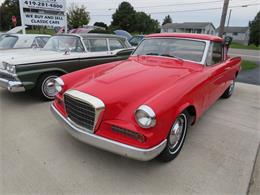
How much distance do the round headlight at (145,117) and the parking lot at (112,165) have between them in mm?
739

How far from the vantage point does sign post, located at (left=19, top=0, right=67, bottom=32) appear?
331 inches

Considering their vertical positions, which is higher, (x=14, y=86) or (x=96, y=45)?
(x=96, y=45)

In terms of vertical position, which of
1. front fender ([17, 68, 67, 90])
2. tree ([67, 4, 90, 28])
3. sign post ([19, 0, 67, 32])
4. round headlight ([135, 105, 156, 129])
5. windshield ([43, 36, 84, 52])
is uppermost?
tree ([67, 4, 90, 28])

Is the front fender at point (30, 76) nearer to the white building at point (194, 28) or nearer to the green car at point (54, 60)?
the green car at point (54, 60)

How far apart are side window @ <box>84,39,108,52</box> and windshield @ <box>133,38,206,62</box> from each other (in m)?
1.94

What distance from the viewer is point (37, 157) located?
2676mm

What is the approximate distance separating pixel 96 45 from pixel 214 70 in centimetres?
330

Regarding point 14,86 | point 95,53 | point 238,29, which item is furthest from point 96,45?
point 238,29

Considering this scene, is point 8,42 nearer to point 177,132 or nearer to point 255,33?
point 177,132

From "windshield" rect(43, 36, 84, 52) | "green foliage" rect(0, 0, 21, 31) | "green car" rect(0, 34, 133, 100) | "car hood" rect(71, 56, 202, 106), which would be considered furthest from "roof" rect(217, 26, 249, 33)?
Result: "car hood" rect(71, 56, 202, 106)

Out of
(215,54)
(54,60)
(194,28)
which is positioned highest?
(194,28)

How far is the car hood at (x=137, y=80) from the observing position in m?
2.39

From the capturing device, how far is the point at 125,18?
47.1 metres

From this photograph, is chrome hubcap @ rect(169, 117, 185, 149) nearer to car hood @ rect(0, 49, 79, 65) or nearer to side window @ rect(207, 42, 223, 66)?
side window @ rect(207, 42, 223, 66)
